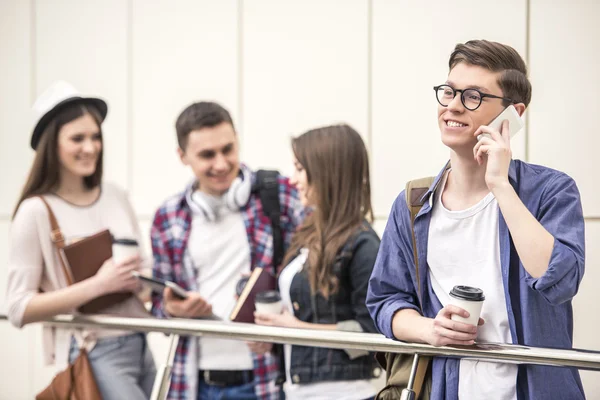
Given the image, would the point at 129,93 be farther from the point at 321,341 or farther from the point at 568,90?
the point at 568,90

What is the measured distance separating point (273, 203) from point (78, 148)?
92 centimetres

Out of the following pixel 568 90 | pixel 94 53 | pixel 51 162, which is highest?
pixel 94 53

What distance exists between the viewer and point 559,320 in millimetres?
1791

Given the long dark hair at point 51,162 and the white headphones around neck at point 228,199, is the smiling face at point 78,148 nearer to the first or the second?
the long dark hair at point 51,162

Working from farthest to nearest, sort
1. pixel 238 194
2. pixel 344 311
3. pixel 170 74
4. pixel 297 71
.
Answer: pixel 170 74 < pixel 297 71 < pixel 238 194 < pixel 344 311

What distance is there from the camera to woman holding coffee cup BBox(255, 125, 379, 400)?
94.5 inches

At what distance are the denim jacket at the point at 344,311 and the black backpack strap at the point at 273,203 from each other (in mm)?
301

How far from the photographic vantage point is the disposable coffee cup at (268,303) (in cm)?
251

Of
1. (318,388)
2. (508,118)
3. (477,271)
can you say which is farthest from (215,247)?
(508,118)

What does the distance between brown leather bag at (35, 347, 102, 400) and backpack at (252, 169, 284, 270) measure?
86 centimetres

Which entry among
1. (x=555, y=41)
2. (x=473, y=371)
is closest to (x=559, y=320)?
(x=473, y=371)

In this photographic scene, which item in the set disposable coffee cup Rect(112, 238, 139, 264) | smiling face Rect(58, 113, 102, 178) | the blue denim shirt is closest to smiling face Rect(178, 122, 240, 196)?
disposable coffee cup Rect(112, 238, 139, 264)

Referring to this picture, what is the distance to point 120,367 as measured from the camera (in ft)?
9.45

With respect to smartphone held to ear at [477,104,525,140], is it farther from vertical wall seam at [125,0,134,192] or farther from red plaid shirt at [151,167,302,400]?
vertical wall seam at [125,0,134,192]
